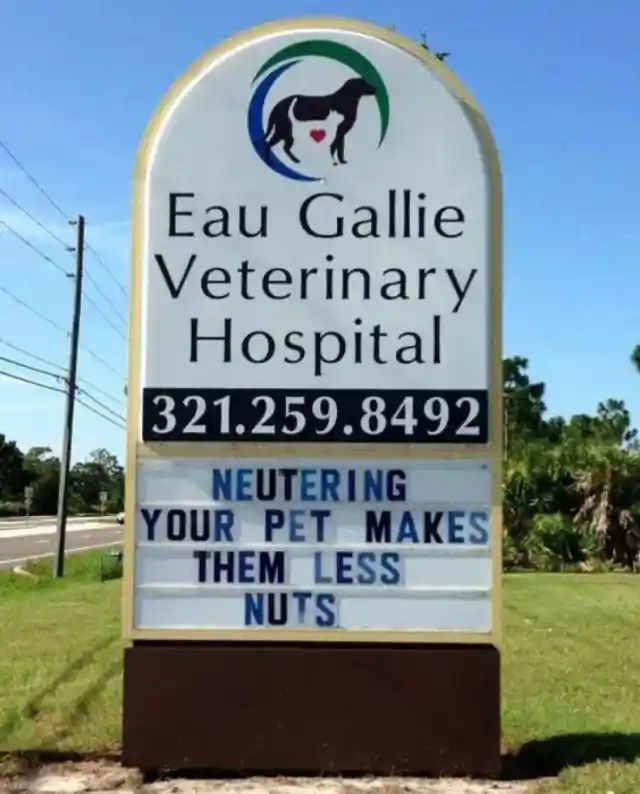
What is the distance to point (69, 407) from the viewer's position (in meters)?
31.2

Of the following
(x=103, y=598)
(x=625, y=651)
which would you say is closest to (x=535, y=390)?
(x=103, y=598)

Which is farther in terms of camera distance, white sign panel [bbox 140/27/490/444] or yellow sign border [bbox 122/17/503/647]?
white sign panel [bbox 140/27/490/444]

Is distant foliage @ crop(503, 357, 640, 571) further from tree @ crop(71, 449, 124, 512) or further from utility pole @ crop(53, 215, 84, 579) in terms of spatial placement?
tree @ crop(71, 449, 124, 512)

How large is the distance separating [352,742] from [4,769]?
7.13 feet

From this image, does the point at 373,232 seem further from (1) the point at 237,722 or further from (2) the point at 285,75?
(1) the point at 237,722

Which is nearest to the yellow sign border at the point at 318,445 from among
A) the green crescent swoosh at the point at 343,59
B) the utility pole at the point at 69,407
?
the green crescent swoosh at the point at 343,59

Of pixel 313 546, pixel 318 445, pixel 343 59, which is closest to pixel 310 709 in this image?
pixel 313 546

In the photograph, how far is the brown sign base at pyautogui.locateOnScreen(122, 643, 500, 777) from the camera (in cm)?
687

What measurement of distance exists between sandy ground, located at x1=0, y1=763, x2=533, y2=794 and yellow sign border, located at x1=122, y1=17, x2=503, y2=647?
83 centimetres

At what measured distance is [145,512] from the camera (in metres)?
7.09

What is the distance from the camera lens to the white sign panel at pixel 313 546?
22.9 ft

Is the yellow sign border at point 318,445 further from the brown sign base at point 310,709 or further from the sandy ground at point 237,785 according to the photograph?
the sandy ground at point 237,785

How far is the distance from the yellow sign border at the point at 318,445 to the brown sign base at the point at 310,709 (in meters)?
0.10

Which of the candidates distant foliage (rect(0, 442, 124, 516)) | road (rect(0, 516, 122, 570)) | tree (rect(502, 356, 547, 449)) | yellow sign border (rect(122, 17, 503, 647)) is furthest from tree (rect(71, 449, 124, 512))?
yellow sign border (rect(122, 17, 503, 647))
